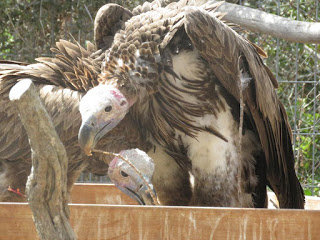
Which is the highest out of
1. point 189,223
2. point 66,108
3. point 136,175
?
point 189,223

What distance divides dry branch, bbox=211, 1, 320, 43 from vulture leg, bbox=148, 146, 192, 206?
1.11 m

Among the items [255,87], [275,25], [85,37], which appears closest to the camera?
[255,87]

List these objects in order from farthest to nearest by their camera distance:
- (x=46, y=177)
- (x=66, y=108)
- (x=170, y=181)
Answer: (x=170, y=181) < (x=66, y=108) < (x=46, y=177)

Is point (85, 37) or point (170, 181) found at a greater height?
point (170, 181)

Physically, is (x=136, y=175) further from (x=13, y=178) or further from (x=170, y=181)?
(x=13, y=178)

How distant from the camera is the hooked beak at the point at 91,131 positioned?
3.11 meters

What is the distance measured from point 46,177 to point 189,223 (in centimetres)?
108

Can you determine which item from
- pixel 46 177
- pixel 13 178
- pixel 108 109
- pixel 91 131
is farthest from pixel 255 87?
pixel 46 177

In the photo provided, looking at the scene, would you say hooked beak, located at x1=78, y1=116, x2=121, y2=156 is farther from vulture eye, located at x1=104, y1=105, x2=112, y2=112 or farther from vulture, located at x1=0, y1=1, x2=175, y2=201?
vulture, located at x1=0, y1=1, x2=175, y2=201

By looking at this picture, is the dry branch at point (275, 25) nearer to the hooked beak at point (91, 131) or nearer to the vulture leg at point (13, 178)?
the hooked beak at point (91, 131)

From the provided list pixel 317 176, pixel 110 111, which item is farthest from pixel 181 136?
pixel 317 176

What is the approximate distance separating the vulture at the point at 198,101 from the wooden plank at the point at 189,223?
897mm

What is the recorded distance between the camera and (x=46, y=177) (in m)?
1.42

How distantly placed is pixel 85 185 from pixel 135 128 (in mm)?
611
